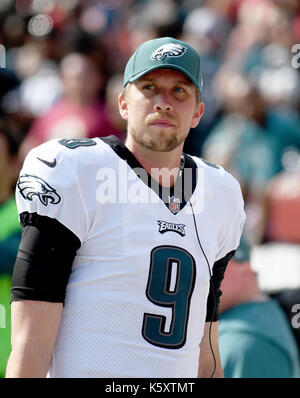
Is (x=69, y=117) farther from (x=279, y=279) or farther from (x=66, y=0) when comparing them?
(x=66, y=0)

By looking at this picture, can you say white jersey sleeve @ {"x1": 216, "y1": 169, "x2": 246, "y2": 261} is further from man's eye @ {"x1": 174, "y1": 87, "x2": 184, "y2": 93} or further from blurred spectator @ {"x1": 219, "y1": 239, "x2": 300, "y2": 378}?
blurred spectator @ {"x1": 219, "y1": 239, "x2": 300, "y2": 378}

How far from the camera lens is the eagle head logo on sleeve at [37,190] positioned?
2660mm

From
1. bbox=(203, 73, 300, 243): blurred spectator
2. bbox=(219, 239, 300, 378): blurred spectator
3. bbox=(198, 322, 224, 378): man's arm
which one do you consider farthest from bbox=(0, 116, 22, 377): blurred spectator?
bbox=(203, 73, 300, 243): blurred spectator

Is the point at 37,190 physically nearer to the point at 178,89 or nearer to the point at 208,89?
the point at 178,89

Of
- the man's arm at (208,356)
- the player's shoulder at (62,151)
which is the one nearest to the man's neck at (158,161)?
the player's shoulder at (62,151)

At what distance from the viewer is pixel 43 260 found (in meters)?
2.63

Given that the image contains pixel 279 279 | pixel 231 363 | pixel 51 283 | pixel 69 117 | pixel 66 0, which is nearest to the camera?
pixel 51 283

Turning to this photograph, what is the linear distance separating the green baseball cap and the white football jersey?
306 mm

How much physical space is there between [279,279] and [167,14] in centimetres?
439

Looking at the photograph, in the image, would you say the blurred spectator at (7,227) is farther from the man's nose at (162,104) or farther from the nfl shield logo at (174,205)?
the man's nose at (162,104)

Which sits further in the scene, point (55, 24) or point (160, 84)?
point (55, 24)

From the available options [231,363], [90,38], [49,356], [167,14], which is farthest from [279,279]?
[167,14]

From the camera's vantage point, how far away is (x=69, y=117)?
722 centimetres
